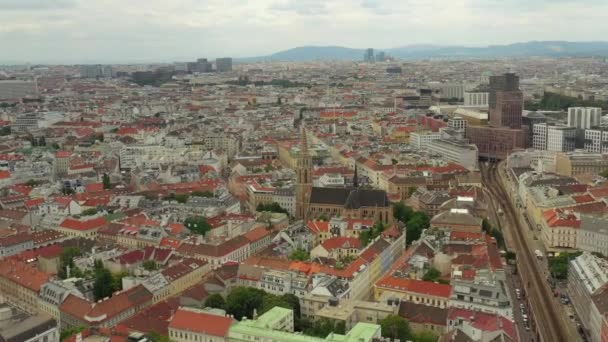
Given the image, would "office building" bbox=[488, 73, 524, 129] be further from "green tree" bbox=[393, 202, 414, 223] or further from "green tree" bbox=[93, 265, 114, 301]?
"green tree" bbox=[93, 265, 114, 301]

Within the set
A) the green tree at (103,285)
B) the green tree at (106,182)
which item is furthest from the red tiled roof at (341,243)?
the green tree at (106,182)

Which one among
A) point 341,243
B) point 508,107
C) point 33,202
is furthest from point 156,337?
point 508,107

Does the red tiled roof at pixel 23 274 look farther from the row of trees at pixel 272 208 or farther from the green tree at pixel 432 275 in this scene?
the row of trees at pixel 272 208

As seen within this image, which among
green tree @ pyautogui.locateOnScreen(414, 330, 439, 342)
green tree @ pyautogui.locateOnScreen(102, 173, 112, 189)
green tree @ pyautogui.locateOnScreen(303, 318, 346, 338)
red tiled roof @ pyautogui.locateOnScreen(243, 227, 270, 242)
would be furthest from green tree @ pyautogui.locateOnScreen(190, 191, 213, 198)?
green tree @ pyautogui.locateOnScreen(414, 330, 439, 342)

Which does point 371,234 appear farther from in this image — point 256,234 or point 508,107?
point 508,107

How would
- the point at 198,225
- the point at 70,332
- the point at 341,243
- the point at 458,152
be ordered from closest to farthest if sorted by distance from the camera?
the point at 70,332, the point at 341,243, the point at 198,225, the point at 458,152

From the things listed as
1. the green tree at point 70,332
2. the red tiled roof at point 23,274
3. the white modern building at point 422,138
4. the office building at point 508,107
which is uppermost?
the office building at point 508,107

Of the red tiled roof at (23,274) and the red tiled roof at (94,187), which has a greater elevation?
the red tiled roof at (94,187)
